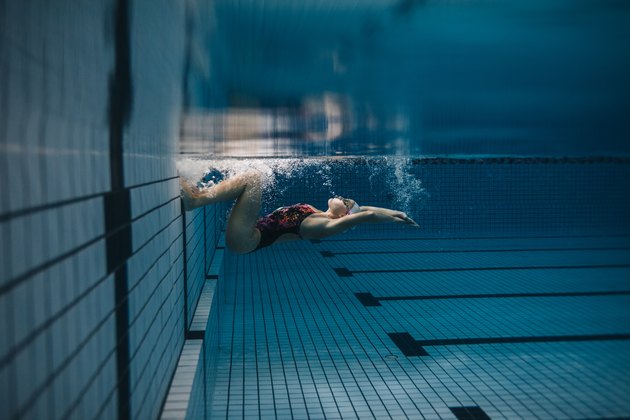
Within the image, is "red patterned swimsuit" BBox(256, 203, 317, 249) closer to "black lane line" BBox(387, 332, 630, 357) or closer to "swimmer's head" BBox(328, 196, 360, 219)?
"swimmer's head" BBox(328, 196, 360, 219)

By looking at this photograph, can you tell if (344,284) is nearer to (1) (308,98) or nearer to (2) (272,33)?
(1) (308,98)

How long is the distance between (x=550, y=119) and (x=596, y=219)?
1104cm

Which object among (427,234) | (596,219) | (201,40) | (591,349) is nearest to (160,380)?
(201,40)

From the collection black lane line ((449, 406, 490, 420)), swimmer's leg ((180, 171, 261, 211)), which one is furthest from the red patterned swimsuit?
black lane line ((449, 406, 490, 420))

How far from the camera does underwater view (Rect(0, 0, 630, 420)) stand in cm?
122

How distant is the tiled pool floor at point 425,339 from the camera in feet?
13.1

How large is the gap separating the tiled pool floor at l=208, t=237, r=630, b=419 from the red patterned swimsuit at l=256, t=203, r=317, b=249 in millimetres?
1268

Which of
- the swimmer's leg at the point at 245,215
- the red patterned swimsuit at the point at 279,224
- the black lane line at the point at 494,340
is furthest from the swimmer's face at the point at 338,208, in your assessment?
the black lane line at the point at 494,340

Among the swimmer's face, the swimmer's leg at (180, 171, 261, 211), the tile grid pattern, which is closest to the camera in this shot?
the tile grid pattern

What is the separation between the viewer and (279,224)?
444 centimetres

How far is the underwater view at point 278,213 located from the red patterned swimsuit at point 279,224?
0.07 ft

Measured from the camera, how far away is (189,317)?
4.30 meters

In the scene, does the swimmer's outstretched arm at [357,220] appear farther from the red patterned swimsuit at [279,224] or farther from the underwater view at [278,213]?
the red patterned swimsuit at [279,224]

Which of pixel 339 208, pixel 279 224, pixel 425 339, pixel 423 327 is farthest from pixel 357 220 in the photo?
pixel 423 327
